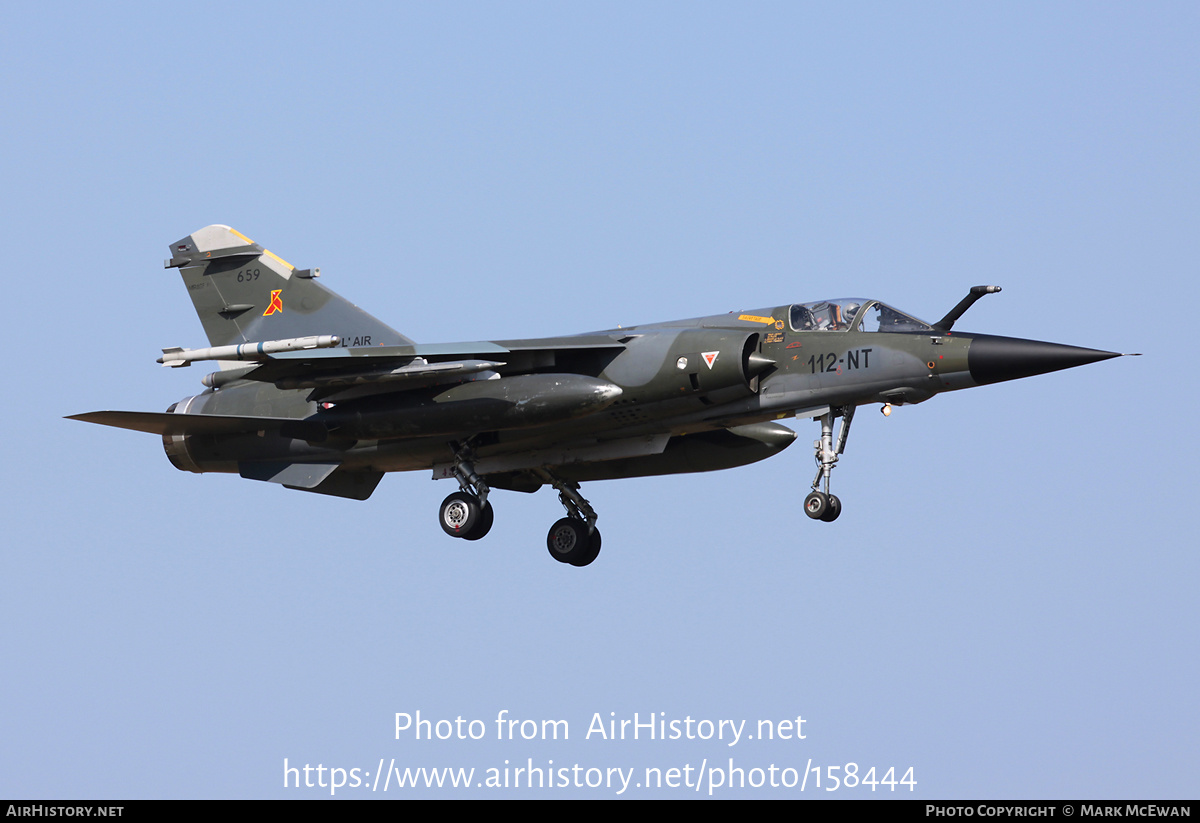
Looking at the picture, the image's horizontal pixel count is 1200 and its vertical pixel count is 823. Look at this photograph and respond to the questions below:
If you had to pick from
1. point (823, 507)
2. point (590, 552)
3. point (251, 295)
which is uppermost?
point (251, 295)

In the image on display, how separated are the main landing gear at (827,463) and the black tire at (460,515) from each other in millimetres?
4710

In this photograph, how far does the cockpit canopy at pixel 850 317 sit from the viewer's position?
19.8 metres

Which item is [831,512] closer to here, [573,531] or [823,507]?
[823,507]

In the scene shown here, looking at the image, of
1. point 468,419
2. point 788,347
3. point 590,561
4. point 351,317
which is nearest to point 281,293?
point 351,317

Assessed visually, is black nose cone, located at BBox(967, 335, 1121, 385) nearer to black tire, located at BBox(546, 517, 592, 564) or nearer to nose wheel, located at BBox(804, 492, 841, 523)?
nose wheel, located at BBox(804, 492, 841, 523)

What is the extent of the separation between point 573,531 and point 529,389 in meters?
4.13

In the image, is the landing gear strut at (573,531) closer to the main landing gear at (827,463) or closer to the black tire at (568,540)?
the black tire at (568,540)

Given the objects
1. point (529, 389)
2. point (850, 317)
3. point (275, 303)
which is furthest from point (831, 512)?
point (275, 303)

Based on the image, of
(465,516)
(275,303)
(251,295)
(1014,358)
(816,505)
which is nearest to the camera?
(1014,358)

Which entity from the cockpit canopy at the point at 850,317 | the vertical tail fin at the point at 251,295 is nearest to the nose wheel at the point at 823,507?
the cockpit canopy at the point at 850,317

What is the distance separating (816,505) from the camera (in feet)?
63.0

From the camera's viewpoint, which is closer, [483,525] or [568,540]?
[483,525]

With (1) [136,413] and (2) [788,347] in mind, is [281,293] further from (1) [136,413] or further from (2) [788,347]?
(2) [788,347]

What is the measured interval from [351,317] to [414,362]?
2.38 metres
